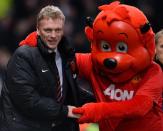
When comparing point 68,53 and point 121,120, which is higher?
point 68,53

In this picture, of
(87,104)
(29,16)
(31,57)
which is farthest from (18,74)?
(29,16)

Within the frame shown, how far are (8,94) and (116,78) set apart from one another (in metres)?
0.89

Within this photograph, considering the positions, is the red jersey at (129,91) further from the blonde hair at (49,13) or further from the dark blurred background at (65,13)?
the dark blurred background at (65,13)

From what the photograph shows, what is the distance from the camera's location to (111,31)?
6996mm

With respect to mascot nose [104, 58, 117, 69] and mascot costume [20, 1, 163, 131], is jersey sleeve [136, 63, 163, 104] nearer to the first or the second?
mascot costume [20, 1, 163, 131]

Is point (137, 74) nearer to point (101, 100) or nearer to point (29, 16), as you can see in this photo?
point (101, 100)

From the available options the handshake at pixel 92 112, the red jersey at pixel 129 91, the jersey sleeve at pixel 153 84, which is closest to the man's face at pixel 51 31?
the red jersey at pixel 129 91

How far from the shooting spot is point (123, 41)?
7016 millimetres

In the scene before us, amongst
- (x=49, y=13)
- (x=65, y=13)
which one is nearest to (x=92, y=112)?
(x=49, y=13)

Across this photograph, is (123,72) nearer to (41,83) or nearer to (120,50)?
(120,50)

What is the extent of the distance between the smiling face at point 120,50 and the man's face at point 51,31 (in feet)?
1.01

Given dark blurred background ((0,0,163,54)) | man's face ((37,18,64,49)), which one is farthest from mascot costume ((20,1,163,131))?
dark blurred background ((0,0,163,54))

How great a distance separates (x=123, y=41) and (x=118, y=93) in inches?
17.8

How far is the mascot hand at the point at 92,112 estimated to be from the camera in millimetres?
6961
